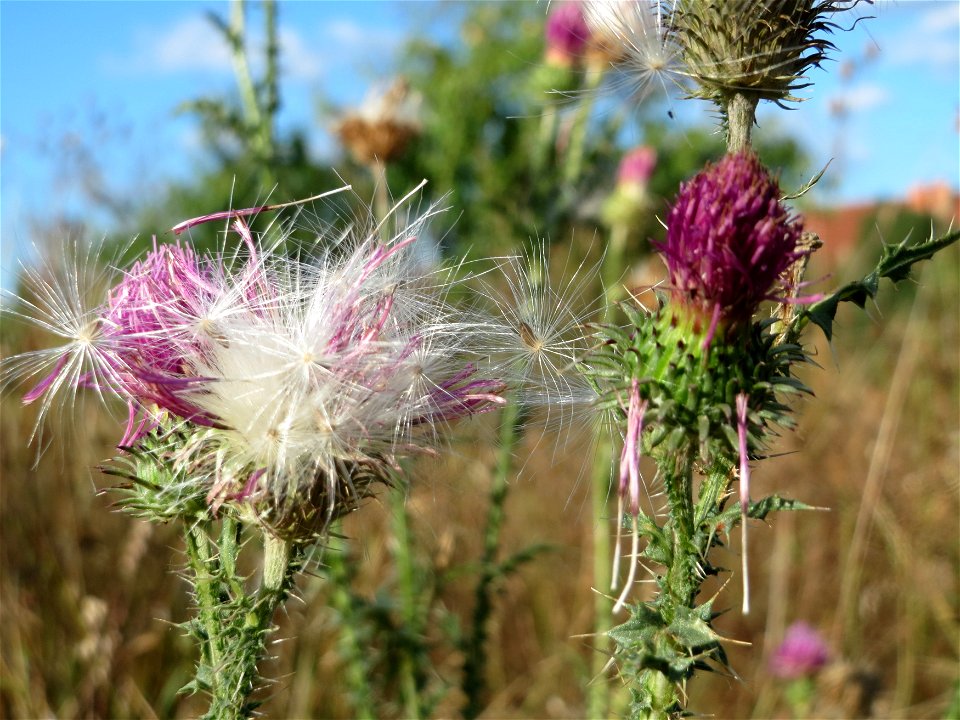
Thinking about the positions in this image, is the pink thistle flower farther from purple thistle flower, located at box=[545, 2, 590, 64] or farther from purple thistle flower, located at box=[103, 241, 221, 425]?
purple thistle flower, located at box=[103, 241, 221, 425]

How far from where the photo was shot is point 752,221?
1418 millimetres

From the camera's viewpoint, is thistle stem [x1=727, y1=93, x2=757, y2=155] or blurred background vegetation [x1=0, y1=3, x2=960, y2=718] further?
blurred background vegetation [x1=0, y1=3, x2=960, y2=718]

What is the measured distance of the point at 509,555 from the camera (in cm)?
498

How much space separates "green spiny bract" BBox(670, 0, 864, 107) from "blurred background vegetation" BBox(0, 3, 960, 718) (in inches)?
15.7

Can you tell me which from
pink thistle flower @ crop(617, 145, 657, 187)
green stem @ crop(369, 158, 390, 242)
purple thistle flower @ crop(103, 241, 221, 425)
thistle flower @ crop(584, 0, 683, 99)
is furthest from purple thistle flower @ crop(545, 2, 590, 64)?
purple thistle flower @ crop(103, 241, 221, 425)

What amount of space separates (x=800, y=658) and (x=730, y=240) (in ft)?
10.5

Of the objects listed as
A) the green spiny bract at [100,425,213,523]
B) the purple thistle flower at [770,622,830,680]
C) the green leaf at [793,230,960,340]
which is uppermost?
the green leaf at [793,230,960,340]

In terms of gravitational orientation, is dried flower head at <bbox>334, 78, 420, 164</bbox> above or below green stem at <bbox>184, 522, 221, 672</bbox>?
above

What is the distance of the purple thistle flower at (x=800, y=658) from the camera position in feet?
13.0

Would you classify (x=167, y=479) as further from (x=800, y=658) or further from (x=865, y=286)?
(x=800, y=658)

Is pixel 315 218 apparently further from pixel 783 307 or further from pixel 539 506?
pixel 539 506

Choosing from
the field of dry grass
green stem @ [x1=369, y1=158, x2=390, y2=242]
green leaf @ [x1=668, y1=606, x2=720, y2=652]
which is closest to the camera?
green leaf @ [x1=668, y1=606, x2=720, y2=652]

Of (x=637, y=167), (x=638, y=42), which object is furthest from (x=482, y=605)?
(x=637, y=167)

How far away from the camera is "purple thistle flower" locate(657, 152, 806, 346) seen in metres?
1.41
